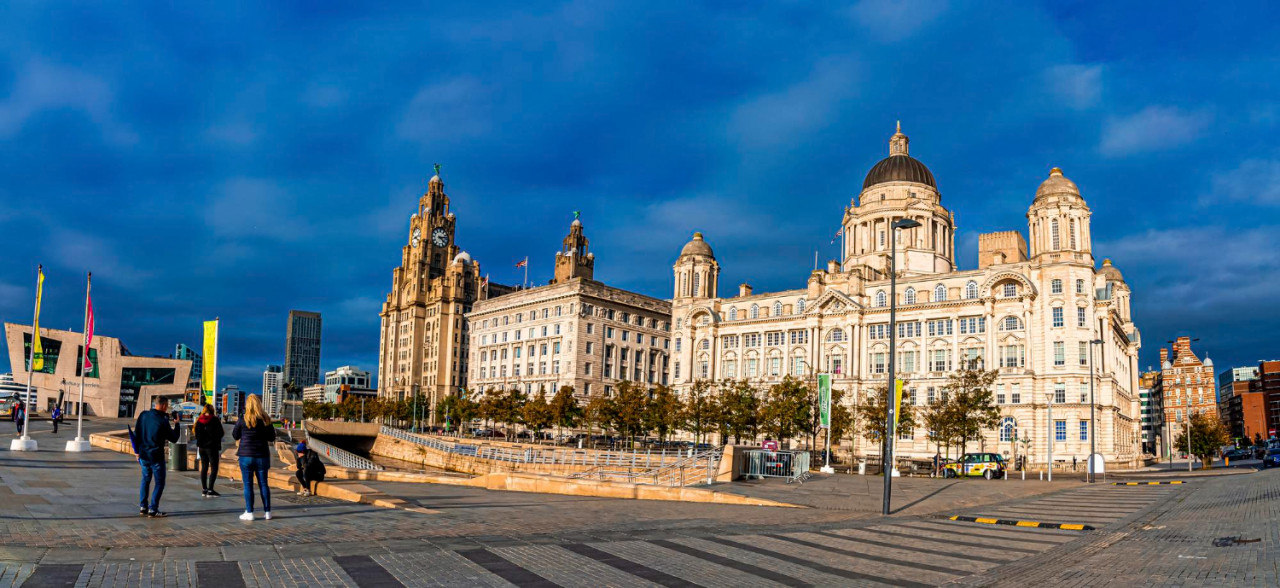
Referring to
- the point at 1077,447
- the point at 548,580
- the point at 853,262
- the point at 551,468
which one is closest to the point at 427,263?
the point at 853,262

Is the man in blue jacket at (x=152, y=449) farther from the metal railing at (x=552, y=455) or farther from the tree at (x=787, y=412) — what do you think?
the tree at (x=787, y=412)

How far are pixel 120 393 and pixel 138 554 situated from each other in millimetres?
141384

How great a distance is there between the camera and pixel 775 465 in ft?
111

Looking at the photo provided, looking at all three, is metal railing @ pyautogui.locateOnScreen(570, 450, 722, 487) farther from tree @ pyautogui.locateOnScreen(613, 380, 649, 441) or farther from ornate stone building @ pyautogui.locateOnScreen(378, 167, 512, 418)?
ornate stone building @ pyautogui.locateOnScreen(378, 167, 512, 418)

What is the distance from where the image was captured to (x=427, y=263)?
156 metres

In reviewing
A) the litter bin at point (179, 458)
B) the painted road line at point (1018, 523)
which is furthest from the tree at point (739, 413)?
the litter bin at point (179, 458)

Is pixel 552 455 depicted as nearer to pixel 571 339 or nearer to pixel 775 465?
pixel 775 465

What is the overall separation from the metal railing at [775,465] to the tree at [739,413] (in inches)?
1490

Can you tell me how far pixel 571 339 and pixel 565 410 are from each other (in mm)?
20917

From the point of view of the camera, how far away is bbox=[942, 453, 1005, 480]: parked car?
170ft

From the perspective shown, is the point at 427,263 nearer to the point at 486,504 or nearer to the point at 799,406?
the point at 799,406

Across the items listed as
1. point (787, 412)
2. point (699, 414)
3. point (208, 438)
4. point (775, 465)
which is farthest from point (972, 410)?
point (208, 438)

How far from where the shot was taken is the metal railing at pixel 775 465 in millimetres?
33250

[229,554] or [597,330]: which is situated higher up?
[597,330]
